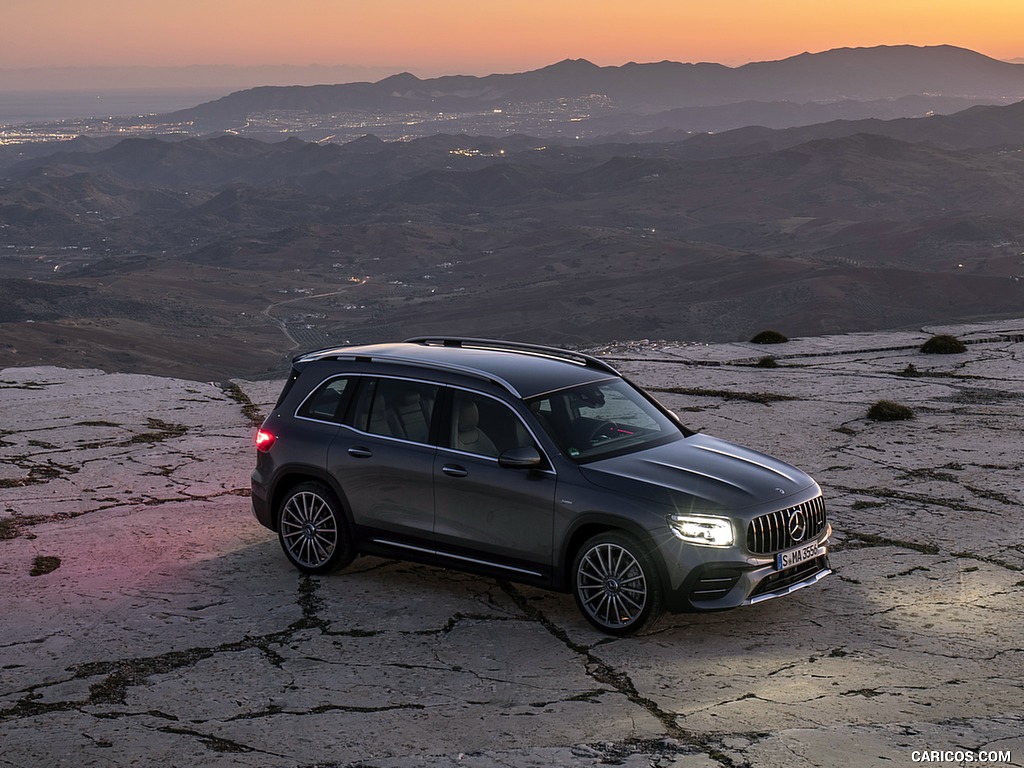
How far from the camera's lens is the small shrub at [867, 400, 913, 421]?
14.8 metres

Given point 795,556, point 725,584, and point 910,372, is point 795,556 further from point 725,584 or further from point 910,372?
point 910,372

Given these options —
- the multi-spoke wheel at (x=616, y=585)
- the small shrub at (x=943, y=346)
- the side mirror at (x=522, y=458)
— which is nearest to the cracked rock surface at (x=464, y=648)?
the multi-spoke wheel at (x=616, y=585)

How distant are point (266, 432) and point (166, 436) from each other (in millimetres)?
6354

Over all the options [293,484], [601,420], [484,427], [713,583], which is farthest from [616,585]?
[293,484]

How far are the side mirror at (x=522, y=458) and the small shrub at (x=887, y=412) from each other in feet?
27.8

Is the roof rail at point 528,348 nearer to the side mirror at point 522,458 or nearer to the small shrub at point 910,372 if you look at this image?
the side mirror at point 522,458

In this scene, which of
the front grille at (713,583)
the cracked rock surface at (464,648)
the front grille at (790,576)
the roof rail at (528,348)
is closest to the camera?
the cracked rock surface at (464,648)

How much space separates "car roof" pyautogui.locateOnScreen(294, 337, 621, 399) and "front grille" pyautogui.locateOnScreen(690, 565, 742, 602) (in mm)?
1785

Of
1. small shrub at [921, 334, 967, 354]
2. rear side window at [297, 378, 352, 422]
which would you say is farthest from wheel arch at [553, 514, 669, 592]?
small shrub at [921, 334, 967, 354]

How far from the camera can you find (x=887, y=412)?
1477 centimetres

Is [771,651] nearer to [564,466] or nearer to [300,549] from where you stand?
[564,466]

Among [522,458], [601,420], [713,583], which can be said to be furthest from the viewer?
[601,420]

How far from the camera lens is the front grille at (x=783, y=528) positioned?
7.30 m

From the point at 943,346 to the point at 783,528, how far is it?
15620mm
